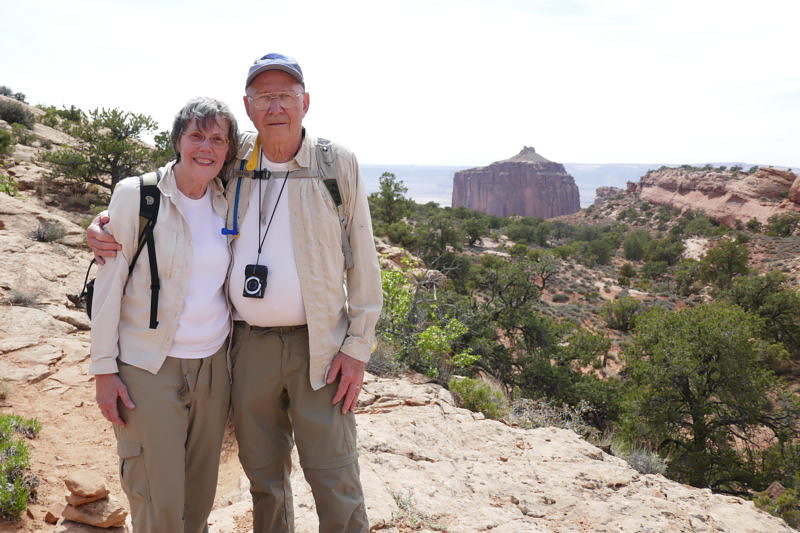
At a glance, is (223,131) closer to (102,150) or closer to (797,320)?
(102,150)

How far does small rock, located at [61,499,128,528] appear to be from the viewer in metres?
2.76

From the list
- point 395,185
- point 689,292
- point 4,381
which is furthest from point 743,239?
point 4,381

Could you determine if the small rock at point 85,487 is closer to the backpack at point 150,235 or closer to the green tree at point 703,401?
the backpack at point 150,235

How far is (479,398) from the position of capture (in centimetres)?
556

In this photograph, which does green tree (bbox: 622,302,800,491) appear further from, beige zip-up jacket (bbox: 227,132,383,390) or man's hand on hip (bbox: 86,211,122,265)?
man's hand on hip (bbox: 86,211,122,265)

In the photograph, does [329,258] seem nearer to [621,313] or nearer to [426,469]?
[426,469]

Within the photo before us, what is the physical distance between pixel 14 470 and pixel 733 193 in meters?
61.8

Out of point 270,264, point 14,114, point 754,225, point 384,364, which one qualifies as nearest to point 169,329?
point 270,264

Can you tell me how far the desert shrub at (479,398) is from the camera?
5422 mm

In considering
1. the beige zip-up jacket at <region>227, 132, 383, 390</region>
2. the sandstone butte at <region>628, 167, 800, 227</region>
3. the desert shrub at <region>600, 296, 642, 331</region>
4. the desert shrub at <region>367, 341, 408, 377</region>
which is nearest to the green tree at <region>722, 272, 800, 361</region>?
the desert shrub at <region>600, 296, 642, 331</region>

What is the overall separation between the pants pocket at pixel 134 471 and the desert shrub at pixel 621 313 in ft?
80.0

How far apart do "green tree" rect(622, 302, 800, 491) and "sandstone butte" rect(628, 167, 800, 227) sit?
42.4 m

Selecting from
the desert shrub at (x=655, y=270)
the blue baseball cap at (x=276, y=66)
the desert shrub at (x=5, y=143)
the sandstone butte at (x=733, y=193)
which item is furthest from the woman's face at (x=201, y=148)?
the sandstone butte at (x=733, y=193)

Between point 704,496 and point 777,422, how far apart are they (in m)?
10.8
